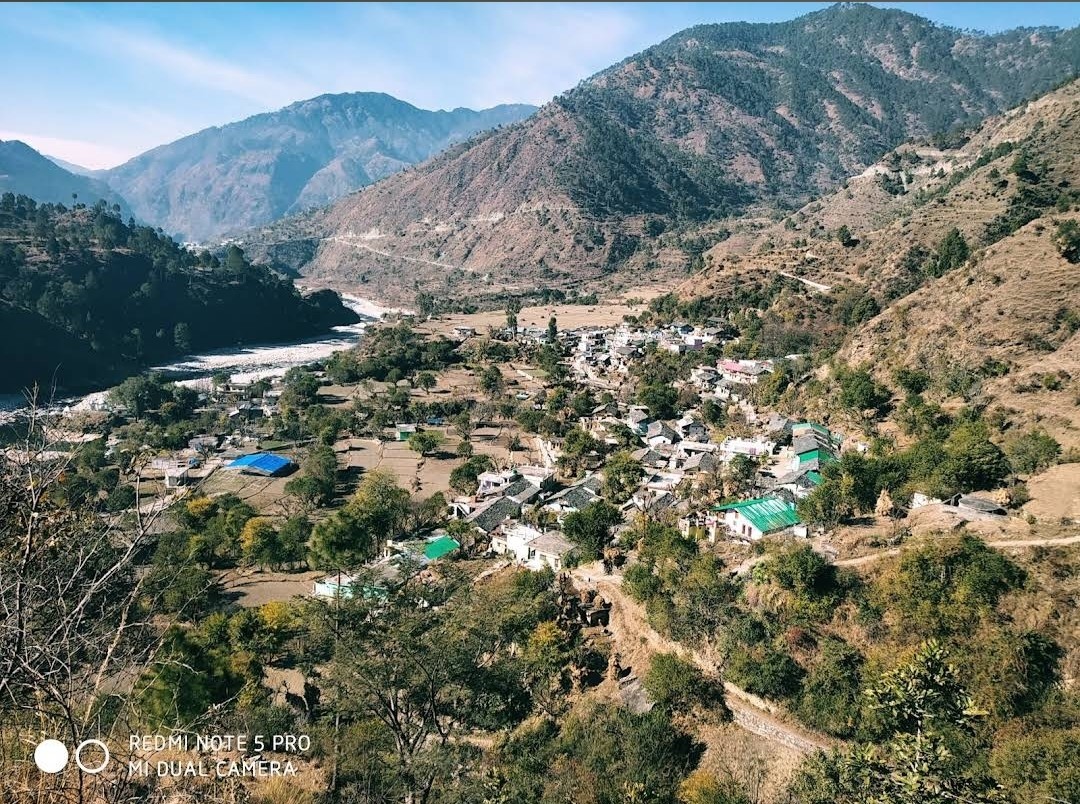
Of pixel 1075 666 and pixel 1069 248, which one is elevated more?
pixel 1069 248

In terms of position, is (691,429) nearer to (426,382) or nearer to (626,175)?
(426,382)

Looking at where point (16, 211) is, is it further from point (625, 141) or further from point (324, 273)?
point (625, 141)

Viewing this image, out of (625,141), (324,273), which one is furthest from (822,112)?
(324,273)

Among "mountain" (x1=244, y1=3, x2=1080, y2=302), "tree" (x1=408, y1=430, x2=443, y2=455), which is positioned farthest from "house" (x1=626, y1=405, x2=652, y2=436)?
"mountain" (x1=244, y1=3, x2=1080, y2=302)

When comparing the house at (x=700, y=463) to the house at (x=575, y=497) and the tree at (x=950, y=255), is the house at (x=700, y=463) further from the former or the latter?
the tree at (x=950, y=255)

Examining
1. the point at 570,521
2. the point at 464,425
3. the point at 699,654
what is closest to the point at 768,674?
the point at 699,654
